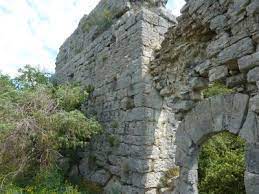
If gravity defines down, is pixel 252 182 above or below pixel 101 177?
above

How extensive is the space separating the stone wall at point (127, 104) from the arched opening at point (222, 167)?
35.5 inches

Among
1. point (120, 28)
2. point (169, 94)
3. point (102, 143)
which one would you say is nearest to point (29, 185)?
point (102, 143)

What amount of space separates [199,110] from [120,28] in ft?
10.0

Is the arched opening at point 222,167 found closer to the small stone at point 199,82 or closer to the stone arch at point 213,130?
the stone arch at point 213,130

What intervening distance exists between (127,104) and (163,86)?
858mm

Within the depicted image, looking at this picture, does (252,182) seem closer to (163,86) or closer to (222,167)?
(163,86)

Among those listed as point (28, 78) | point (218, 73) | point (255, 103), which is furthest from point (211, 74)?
point (28, 78)

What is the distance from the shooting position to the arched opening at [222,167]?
544 cm

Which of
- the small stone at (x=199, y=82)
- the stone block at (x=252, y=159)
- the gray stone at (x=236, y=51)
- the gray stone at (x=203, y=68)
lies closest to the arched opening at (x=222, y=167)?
the small stone at (x=199, y=82)

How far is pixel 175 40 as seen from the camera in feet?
16.2

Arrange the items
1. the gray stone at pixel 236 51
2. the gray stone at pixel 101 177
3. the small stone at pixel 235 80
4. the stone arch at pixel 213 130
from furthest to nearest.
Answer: the gray stone at pixel 101 177, the small stone at pixel 235 80, the gray stone at pixel 236 51, the stone arch at pixel 213 130

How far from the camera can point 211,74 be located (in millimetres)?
3822

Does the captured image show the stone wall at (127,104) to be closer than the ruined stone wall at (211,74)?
No

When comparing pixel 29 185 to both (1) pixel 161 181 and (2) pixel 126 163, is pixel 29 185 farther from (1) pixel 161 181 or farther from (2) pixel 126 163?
(1) pixel 161 181
